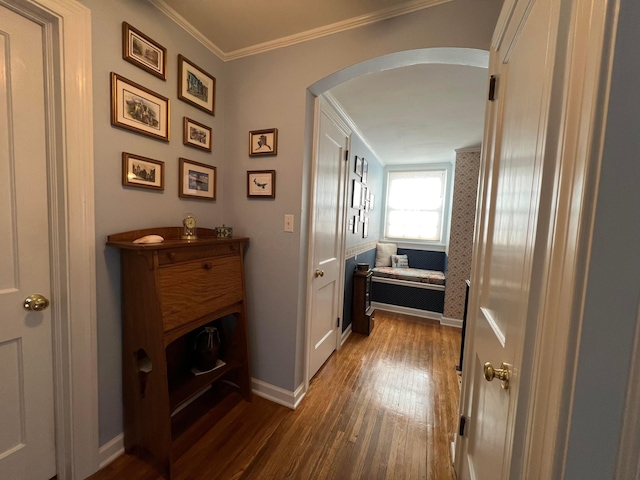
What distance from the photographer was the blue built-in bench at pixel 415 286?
146 inches

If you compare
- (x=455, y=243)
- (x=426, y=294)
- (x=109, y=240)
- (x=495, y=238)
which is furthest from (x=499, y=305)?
(x=426, y=294)

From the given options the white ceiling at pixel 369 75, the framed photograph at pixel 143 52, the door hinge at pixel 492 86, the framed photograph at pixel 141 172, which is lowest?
the framed photograph at pixel 141 172

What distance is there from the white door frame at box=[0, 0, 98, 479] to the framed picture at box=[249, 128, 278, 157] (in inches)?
33.3

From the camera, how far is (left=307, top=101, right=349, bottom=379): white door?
76.5 inches

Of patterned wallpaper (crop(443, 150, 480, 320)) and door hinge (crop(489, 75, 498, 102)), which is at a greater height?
door hinge (crop(489, 75, 498, 102))

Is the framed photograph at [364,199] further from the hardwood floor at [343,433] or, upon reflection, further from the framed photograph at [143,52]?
the framed photograph at [143,52]

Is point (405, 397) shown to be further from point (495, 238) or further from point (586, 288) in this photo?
point (586, 288)

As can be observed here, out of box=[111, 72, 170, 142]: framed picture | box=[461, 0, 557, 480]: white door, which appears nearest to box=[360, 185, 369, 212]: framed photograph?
box=[461, 0, 557, 480]: white door

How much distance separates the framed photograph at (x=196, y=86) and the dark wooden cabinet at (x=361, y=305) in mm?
2238

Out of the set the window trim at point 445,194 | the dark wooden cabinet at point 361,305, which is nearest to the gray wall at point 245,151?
the dark wooden cabinet at point 361,305

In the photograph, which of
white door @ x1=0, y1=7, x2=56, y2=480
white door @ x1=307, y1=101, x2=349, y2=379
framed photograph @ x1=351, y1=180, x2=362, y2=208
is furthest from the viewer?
framed photograph @ x1=351, y1=180, x2=362, y2=208

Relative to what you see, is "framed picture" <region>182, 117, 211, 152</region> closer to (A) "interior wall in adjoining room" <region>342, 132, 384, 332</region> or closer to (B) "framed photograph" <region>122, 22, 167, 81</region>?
(B) "framed photograph" <region>122, 22, 167, 81</region>

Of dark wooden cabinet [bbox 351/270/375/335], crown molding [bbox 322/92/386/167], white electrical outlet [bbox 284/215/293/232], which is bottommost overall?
dark wooden cabinet [bbox 351/270/375/335]

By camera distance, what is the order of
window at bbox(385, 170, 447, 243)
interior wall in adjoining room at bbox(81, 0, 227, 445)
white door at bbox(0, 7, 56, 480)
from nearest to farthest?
white door at bbox(0, 7, 56, 480), interior wall in adjoining room at bbox(81, 0, 227, 445), window at bbox(385, 170, 447, 243)
